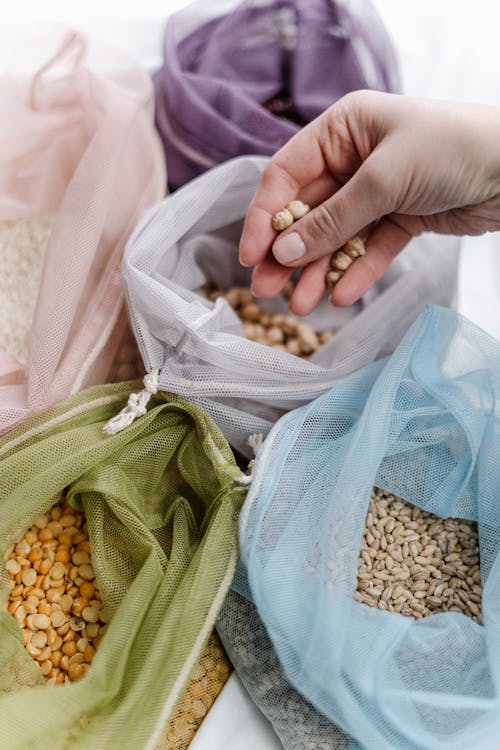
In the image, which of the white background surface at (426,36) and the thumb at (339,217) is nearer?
the thumb at (339,217)

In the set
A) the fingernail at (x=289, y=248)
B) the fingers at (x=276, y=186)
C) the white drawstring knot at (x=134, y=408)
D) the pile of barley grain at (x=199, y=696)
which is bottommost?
the pile of barley grain at (x=199, y=696)

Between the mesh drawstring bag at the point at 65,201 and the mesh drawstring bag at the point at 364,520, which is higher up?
the mesh drawstring bag at the point at 65,201

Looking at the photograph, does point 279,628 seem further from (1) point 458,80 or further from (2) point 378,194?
(1) point 458,80

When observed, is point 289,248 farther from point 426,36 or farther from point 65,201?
point 426,36

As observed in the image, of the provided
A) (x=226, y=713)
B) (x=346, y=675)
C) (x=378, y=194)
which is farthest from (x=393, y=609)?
(x=378, y=194)

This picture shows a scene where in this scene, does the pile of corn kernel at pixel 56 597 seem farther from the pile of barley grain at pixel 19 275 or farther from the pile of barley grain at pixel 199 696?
the pile of barley grain at pixel 19 275

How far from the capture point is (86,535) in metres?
0.86

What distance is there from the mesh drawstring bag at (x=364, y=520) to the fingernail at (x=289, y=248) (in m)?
0.16

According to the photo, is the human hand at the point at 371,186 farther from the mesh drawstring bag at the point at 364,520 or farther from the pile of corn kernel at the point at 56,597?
the pile of corn kernel at the point at 56,597

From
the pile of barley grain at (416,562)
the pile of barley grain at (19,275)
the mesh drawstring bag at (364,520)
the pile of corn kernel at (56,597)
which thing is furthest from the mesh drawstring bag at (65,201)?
the pile of barley grain at (416,562)

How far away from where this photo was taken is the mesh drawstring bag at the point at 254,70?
42.1 inches

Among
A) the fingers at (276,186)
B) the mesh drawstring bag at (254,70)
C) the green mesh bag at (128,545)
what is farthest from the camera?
the mesh drawstring bag at (254,70)

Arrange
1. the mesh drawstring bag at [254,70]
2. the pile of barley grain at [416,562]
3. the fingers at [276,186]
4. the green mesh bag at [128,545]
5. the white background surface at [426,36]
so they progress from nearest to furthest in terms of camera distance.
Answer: the green mesh bag at [128,545] → the pile of barley grain at [416,562] → the fingers at [276,186] → the mesh drawstring bag at [254,70] → the white background surface at [426,36]

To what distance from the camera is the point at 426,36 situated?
132 cm
